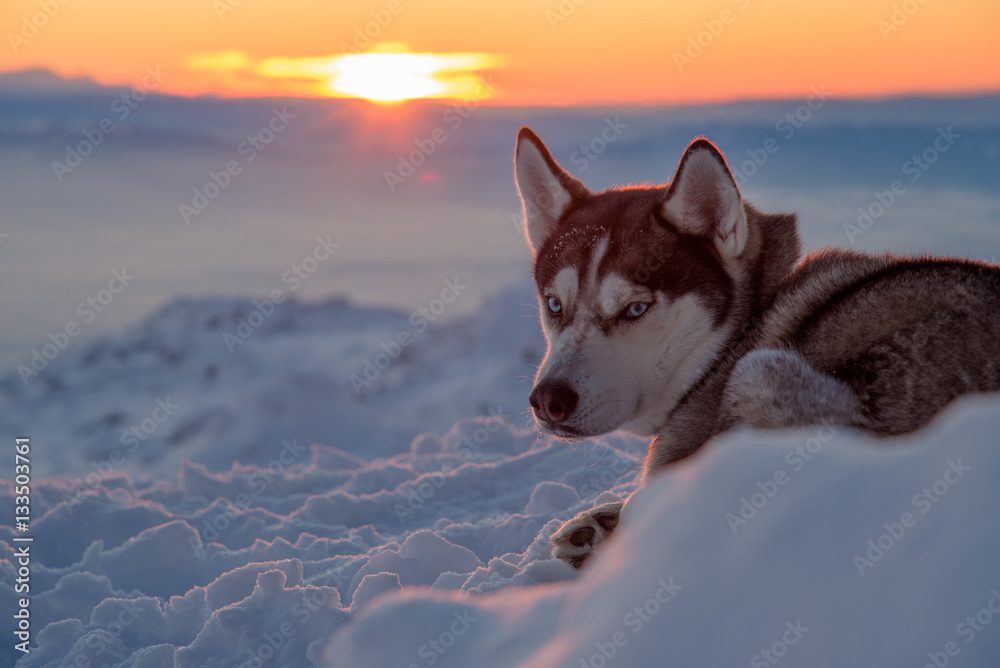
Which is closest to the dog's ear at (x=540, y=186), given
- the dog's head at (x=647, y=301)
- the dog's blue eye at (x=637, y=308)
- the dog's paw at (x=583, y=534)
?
the dog's head at (x=647, y=301)

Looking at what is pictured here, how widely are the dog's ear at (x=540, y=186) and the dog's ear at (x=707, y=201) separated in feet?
2.94

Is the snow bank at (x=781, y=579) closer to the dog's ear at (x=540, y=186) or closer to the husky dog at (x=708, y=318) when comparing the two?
the husky dog at (x=708, y=318)

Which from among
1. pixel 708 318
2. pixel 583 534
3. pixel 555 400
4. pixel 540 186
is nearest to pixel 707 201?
pixel 708 318

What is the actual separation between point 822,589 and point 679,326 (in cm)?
221

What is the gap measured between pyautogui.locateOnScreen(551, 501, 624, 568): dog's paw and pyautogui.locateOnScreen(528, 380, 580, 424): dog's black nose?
66cm

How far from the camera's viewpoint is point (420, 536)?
425 centimetres

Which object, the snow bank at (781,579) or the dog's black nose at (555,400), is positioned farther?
the dog's black nose at (555,400)

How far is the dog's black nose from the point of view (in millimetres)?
3682

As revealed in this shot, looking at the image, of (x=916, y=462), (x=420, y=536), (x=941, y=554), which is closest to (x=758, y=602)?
(x=941, y=554)

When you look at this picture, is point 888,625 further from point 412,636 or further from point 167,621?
point 167,621

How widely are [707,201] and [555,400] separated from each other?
4.51 feet

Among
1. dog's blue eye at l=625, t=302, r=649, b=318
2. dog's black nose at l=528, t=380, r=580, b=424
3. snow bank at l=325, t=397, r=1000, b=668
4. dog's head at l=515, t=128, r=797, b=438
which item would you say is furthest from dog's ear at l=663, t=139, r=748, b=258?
snow bank at l=325, t=397, r=1000, b=668

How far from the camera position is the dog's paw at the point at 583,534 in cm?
387

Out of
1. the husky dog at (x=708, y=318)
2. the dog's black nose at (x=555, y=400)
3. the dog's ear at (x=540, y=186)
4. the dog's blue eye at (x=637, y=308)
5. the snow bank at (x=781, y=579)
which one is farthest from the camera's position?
the dog's ear at (x=540, y=186)
